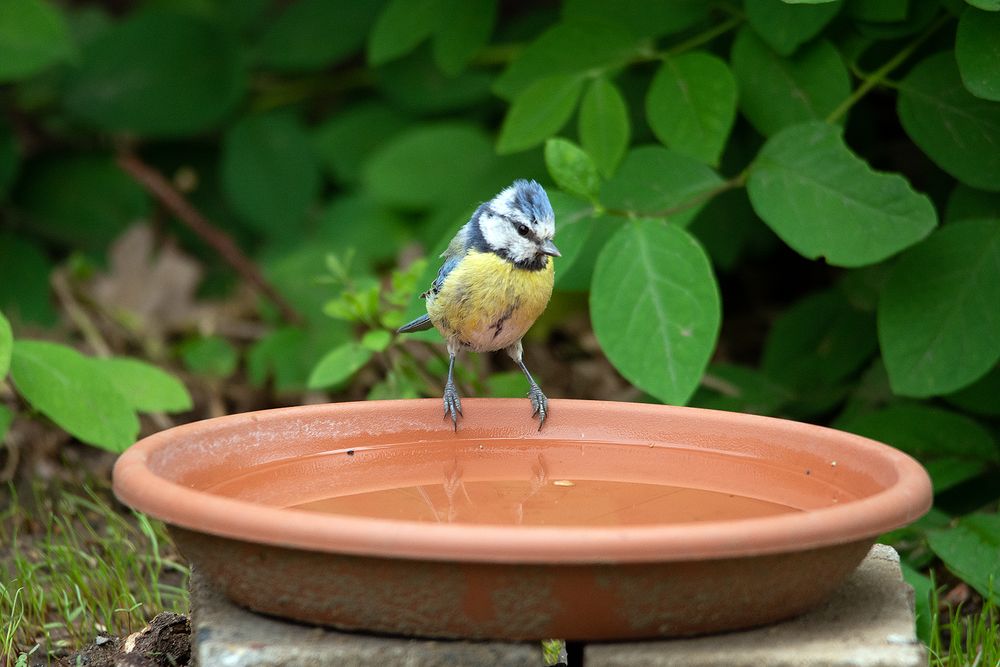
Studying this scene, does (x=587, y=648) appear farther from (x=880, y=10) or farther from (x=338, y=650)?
(x=880, y=10)

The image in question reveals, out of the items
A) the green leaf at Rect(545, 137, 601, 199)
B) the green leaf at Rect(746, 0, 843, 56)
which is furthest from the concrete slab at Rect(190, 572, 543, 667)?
the green leaf at Rect(746, 0, 843, 56)

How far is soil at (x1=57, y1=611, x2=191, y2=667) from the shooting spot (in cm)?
218

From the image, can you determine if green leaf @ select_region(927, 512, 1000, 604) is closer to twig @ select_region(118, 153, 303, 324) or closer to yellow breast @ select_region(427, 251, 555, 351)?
yellow breast @ select_region(427, 251, 555, 351)

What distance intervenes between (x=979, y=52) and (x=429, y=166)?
211 cm

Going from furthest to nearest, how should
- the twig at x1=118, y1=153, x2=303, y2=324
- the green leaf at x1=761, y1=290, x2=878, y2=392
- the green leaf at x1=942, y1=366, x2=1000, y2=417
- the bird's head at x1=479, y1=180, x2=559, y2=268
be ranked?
the twig at x1=118, y1=153, x2=303, y2=324
the green leaf at x1=761, y1=290, x2=878, y2=392
the green leaf at x1=942, y1=366, x2=1000, y2=417
the bird's head at x1=479, y1=180, x2=559, y2=268

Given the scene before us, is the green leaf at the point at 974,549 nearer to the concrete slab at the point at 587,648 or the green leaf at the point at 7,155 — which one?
the concrete slab at the point at 587,648

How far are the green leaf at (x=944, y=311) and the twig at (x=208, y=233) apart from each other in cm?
235

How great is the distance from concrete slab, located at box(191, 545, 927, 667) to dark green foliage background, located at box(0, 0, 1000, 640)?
0.87 m

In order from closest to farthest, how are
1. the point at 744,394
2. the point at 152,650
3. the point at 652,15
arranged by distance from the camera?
the point at 152,650
the point at 652,15
the point at 744,394

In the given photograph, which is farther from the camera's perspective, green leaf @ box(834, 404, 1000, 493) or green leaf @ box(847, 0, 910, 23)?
green leaf @ box(834, 404, 1000, 493)

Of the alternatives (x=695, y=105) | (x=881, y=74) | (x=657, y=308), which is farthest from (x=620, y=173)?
(x=881, y=74)

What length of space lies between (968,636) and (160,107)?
12.3 feet

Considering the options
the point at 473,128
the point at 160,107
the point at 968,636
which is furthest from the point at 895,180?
the point at 160,107

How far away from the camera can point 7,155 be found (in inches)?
188
